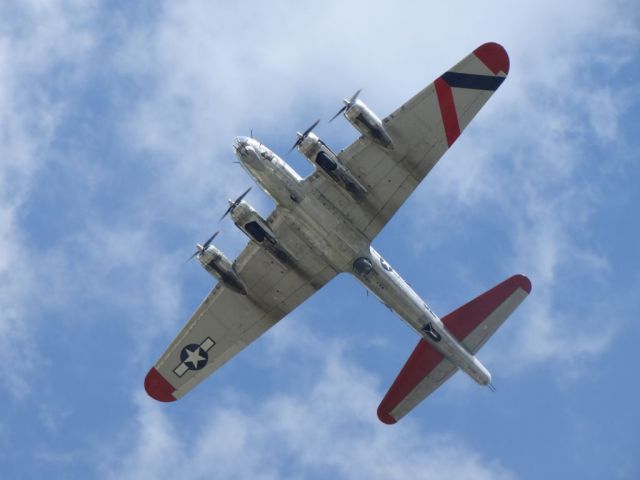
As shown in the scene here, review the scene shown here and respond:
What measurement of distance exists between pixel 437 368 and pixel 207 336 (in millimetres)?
Answer: 11289

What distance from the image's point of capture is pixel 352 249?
144 ft

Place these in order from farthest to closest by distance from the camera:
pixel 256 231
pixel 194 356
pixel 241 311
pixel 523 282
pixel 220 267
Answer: pixel 194 356 < pixel 241 311 < pixel 523 282 < pixel 220 267 < pixel 256 231

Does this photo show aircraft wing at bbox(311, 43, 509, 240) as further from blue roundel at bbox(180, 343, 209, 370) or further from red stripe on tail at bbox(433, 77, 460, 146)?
blue roundel at bbox(180, 343, 209, 370)

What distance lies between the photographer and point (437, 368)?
4647cm

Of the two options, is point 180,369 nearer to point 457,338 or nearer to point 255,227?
point 255,227

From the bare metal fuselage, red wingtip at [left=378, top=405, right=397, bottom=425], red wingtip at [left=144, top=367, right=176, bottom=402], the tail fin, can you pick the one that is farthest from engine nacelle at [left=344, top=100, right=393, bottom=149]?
red wingtip at [left=144, top=367, right=176, bottom=402]

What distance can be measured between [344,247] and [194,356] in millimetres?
9901

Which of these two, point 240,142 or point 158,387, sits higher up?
point 240,142

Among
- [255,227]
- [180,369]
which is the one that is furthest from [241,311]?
[255,227]

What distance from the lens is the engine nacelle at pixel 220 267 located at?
44688 millimetres

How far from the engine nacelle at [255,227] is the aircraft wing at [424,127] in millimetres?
3018

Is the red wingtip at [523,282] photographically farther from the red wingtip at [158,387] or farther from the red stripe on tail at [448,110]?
the red wingtip at [158,387]

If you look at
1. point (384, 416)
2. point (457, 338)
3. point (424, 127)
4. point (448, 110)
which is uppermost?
point (424, 127)

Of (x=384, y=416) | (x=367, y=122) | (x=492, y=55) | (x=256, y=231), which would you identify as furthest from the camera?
(x=384, y=416)
